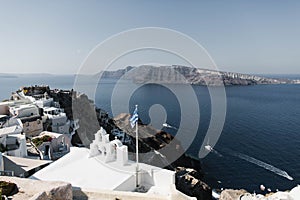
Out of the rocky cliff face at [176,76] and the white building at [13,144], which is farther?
the rocky cliff face at [176,76]

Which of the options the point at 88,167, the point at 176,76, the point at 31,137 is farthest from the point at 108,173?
the point at 176,76

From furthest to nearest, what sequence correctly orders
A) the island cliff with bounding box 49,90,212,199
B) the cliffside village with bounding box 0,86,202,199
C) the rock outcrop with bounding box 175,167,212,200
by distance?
the island cliff with bounding box 49,90,212,199, the rock outcrop with bounding box 175,167,212,200, the cliffside village with bounding box 0,86,202,199

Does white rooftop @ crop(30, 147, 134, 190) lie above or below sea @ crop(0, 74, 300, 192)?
above

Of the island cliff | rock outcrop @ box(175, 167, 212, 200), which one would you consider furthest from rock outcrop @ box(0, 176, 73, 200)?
the island cliff

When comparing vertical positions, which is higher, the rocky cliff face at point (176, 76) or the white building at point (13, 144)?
the rocky cliff face at point (176, 76)

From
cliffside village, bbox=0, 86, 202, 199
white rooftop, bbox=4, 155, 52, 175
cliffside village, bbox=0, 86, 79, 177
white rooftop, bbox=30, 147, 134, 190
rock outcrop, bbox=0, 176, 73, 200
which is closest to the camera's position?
rock outcrop, bbox=0, 176, 73, 200

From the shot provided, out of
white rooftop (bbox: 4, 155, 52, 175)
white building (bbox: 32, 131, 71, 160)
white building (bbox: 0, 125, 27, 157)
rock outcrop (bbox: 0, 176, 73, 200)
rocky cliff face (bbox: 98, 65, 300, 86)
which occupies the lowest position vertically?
white building (bbox: 32, 131, 71, 160)

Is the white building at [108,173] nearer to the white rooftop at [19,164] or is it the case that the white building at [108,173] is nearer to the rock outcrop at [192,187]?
the white rooftop at [19,164]

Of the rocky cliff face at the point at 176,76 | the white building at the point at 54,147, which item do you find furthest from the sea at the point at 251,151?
the rocky cliff face at the point at 176,76

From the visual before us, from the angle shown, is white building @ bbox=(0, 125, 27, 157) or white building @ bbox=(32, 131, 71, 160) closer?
white building @ bbox=(0, 125, 27, 157)

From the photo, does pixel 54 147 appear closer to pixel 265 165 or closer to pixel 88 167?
pixel 88 167

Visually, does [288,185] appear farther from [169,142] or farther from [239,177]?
[169,142]

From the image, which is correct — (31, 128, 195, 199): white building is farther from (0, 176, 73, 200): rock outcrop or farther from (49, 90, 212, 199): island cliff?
(49, 90, 212, 199): island cliff

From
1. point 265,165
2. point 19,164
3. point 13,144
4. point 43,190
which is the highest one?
point 43,190
